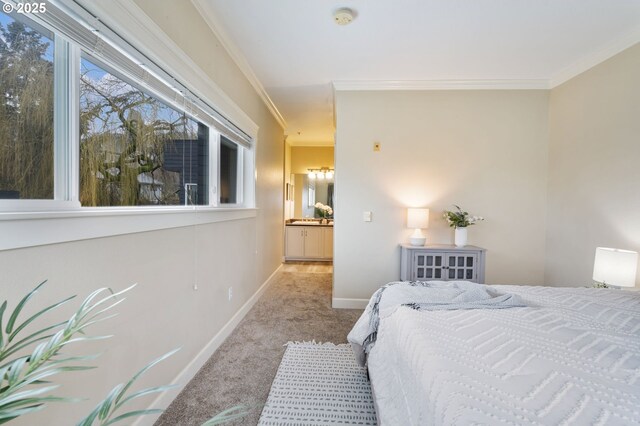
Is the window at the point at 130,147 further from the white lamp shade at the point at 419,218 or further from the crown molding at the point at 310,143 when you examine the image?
the crown molding at the point at 310,143

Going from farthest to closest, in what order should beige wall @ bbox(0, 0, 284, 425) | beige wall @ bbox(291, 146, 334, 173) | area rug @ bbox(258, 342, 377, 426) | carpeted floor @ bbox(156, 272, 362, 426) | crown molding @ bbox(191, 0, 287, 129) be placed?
beige wall @ bbox(291, 146, 334, 173)
crown molding @ bbox(191, 0, 287, 129)
carpeted floor @ bbox(156, 272, 362, 426)
area rug @ bbox(258, 342, 377, 426)
beige wall @ bbox(0, 0, 284, 425)

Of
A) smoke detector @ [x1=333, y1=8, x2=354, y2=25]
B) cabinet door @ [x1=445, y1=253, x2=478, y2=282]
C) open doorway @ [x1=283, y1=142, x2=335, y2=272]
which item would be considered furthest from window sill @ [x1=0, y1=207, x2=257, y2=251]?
open doorway @ [x1=283, y1=142, x2=335, y2=272]

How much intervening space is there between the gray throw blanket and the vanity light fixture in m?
4.92

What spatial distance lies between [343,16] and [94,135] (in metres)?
1.83

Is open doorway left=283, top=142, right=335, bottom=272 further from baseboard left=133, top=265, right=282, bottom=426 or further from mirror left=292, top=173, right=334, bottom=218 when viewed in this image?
baseboard left=133, top=265, right=282, bottom=426

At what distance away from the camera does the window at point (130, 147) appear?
50.7 inches

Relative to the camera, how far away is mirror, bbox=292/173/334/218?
6805mm

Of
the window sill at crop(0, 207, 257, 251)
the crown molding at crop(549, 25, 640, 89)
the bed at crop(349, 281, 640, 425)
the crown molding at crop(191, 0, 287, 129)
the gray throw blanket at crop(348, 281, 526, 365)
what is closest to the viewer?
the bed at crop(349, 281, 640, 425)

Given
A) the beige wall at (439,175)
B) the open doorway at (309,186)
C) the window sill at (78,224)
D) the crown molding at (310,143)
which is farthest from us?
the crown molding at (310,143)

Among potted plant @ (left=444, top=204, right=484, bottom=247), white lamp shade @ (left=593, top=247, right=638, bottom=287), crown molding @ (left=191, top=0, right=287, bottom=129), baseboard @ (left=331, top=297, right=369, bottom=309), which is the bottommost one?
baseboard @ (left=331, top=297, right=369, bottom=309)

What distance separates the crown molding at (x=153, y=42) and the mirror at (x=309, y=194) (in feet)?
14.5

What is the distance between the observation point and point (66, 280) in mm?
1110

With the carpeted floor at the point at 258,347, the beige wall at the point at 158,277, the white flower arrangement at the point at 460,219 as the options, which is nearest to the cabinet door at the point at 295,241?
the carpeted floor at the point at 258,347

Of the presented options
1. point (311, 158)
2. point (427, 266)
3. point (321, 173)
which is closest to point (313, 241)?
point (321, 173)
